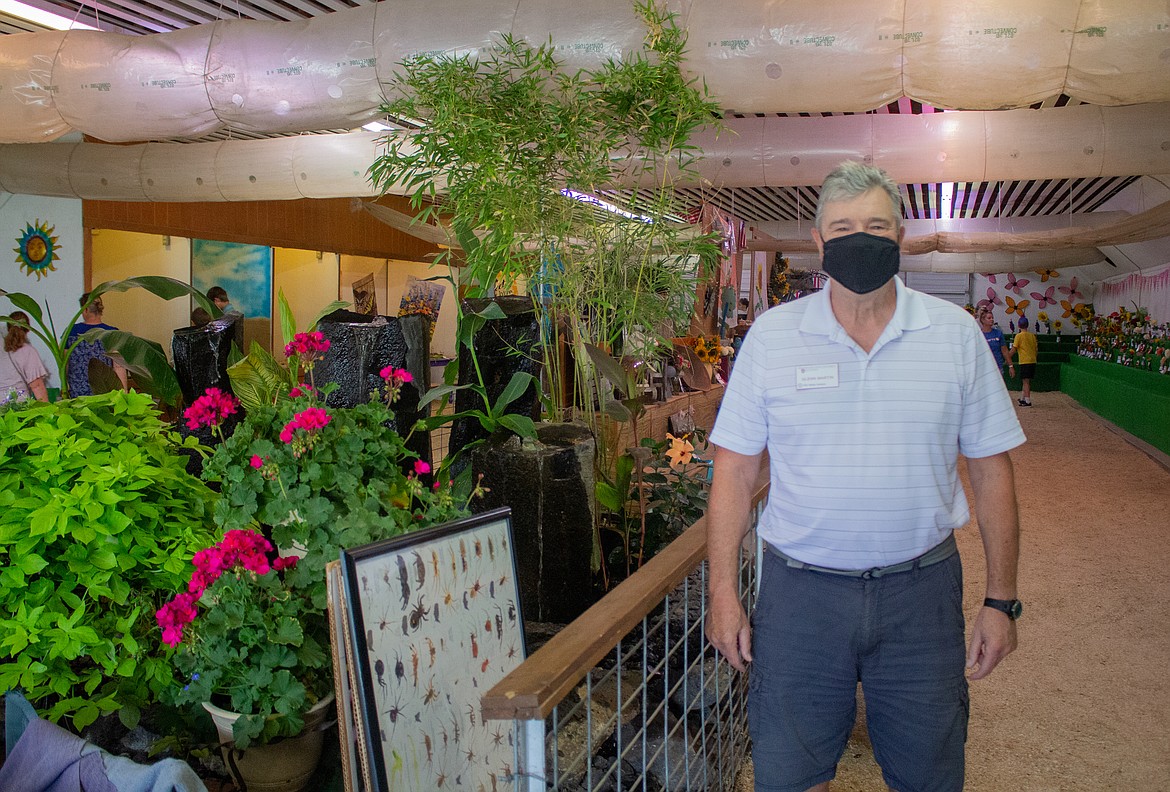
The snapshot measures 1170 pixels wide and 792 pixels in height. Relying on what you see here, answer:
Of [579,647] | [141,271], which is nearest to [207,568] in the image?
[579,647]

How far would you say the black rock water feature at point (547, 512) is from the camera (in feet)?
10.6

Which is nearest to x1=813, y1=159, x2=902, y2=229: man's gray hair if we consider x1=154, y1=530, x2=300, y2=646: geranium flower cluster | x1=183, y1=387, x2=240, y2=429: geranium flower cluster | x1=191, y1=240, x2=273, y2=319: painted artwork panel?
x1=154, y1=530, x2=300, y2=646: geranium flower cluster

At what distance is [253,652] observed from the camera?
206 cm

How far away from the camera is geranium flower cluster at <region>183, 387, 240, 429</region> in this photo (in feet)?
7.72

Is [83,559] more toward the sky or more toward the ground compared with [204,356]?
more toward the ground

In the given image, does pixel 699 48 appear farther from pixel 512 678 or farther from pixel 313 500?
pixel 512 678

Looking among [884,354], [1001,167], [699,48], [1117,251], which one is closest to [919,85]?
[699,48]

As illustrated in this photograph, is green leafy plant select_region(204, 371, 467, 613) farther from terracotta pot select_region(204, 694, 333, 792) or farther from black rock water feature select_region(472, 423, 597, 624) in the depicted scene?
black rock water feature select_region(472, 423, 597, 624)

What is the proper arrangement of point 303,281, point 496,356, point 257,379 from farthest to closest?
point 303,281 < point 496,356 < point 257,379

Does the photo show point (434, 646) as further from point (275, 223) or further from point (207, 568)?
point (275, 223)

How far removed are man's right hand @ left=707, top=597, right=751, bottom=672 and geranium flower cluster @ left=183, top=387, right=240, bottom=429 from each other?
1.40 meters

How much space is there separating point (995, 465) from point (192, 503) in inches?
80.2

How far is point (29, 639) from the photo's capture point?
2117 mm

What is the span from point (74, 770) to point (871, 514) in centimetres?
143
